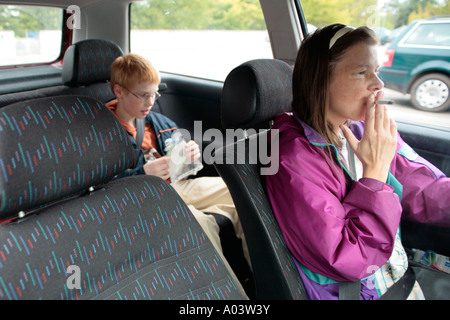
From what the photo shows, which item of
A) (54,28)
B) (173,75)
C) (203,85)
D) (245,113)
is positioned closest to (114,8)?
(54,28)

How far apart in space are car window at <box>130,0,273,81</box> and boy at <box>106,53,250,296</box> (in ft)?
2.68

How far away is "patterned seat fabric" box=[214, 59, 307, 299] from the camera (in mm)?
1173

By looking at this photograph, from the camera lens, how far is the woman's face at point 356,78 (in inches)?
46.7

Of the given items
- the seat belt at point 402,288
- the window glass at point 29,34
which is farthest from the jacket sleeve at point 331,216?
the window glass at point 29,34

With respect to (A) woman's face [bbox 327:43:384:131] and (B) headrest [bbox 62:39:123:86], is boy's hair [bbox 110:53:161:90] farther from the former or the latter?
(A) woman's face [bbox 327:43:384:131]

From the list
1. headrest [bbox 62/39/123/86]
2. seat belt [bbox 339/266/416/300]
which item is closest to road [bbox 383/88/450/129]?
seat belt [bbox 339/266/416/300]

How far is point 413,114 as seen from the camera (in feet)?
6.21

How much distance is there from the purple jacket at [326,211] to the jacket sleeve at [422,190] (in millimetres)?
182

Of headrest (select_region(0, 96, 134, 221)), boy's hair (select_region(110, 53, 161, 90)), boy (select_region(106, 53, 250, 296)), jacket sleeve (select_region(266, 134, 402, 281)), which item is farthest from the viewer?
boy's hair (select_region(110, 53, 161, 90))

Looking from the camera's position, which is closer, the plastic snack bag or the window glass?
the plastic snack bag

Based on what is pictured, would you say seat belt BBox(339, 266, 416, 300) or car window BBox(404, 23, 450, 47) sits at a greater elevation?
car window BBox(404, 23, 450, 47)

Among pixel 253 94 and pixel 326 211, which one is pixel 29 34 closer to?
pixel 253 94

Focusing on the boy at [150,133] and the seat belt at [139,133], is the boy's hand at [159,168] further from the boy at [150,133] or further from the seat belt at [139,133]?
the seat belt at [139,133]

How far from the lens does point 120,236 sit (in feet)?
3.50
